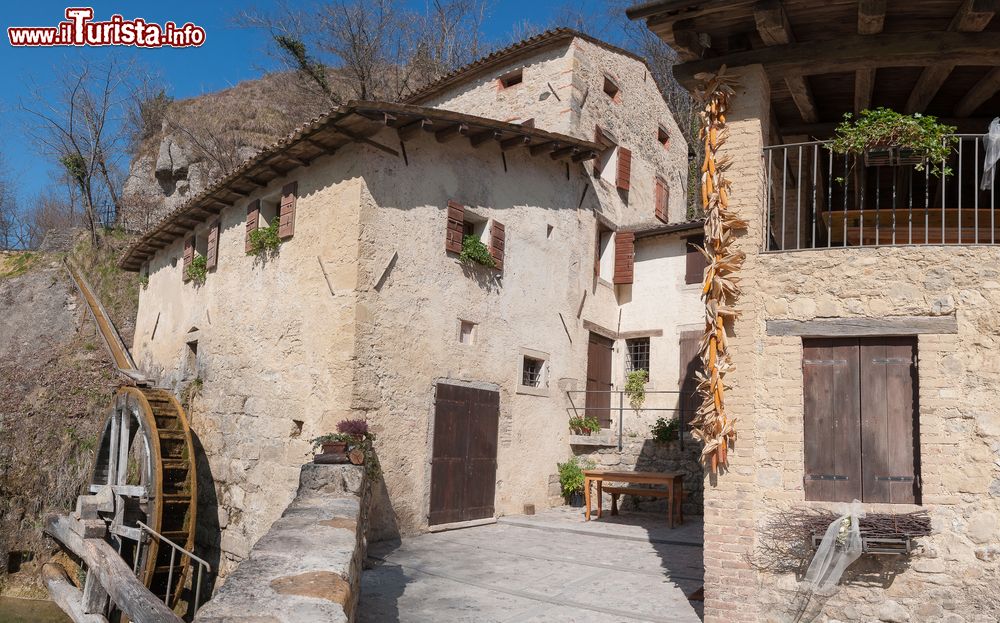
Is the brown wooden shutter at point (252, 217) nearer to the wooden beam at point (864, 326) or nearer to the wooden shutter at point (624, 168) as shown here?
the wooden shutter at point (624, 168)

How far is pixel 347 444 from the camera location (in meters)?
7.83

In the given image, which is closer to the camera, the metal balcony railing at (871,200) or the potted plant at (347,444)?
the metal balcony railing at (871,200)

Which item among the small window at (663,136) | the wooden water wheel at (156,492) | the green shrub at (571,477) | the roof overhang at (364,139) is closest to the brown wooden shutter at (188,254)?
the roof overhang at (364,139)

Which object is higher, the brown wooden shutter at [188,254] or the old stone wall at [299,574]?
the brown wooden shutter at [188,254]

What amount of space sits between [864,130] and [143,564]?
10774 millimetres

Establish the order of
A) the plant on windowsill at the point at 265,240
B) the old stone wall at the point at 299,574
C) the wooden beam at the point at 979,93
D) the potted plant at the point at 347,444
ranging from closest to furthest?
the old stone wall at the point at 299,574 → the wooden beam at the point at 979,93 → the potted plant at the point at 347,444 → the plant on windowsill at the point at 265,240

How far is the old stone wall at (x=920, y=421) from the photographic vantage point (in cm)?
526

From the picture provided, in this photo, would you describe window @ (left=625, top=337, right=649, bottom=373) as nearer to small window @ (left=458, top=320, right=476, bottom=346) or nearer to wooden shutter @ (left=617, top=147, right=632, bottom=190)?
wooden shutter @ (left=617, top=147, right=632, bottom=190)

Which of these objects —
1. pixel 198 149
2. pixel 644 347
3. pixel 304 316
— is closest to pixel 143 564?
pixel 304 316

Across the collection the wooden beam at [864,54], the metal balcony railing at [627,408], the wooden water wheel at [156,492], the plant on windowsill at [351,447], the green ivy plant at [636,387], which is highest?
the wooden beam at [864,54]

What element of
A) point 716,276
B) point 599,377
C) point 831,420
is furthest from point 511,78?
Result: point 831,420

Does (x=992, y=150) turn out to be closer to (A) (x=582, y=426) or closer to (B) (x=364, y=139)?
(B) (x=364, y=139)

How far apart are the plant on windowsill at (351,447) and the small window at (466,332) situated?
2.20m

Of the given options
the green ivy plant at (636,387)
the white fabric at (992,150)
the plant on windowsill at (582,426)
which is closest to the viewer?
the white fabric at (992,150)
